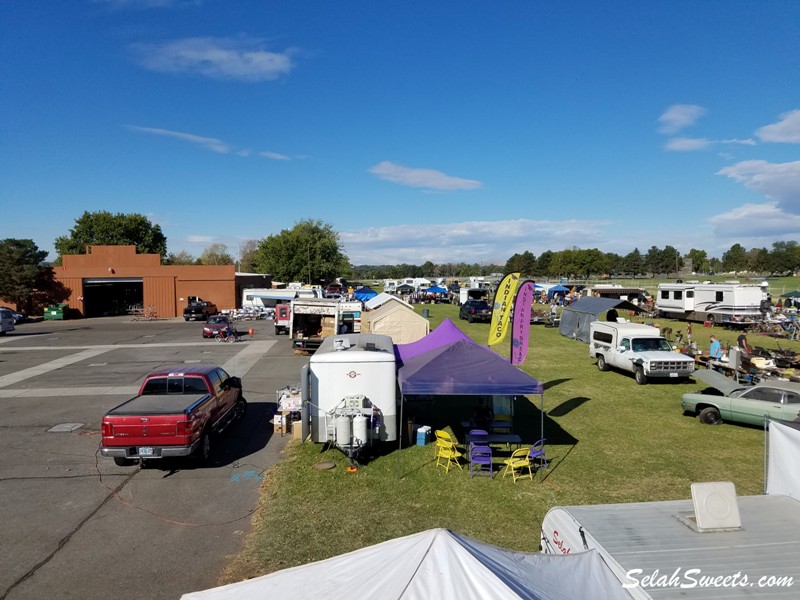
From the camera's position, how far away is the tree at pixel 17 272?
141ft

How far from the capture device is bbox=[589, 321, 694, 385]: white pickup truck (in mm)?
17438

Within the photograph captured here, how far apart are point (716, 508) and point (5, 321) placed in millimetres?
41343

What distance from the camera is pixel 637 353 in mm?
18297

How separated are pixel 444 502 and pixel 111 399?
12.2 meters

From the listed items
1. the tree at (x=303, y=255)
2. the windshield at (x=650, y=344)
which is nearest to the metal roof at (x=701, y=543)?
the windshield at (x=650, y=344)

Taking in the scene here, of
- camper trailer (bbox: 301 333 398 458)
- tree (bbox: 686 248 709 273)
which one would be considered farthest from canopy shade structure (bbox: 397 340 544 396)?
tree (bbox: 686 248 709 273)

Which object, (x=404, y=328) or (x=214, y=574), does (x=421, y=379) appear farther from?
(x=404, y=328)

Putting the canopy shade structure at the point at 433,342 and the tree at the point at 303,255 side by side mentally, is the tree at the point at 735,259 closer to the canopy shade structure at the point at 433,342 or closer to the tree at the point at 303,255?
the tree at the point at 303,255

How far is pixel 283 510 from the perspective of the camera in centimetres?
830

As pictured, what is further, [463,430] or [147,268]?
[147,268]

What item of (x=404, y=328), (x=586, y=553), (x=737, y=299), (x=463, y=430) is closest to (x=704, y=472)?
(x=463, y=430)

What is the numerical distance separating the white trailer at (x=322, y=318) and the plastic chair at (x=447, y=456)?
14741 millimetres

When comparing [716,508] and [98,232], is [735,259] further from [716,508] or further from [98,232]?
[716,508]

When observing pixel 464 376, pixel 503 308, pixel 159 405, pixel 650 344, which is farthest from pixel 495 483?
pixel 650 344
